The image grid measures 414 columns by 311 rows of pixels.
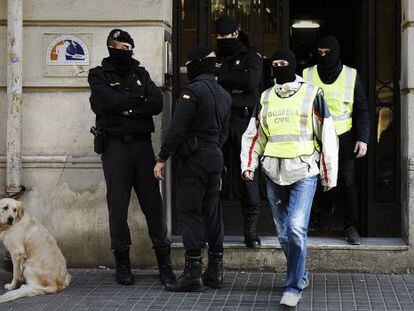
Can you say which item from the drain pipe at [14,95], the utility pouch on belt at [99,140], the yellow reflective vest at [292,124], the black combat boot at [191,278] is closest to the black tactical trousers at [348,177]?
the yellow reflective vest at [292,124]

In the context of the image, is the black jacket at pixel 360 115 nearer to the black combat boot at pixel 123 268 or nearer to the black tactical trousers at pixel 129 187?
the black tactical trousers at pixel 129 187

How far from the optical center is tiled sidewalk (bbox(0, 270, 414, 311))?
717 centimetres

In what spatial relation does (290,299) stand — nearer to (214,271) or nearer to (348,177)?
(214,271)

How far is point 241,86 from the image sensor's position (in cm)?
834

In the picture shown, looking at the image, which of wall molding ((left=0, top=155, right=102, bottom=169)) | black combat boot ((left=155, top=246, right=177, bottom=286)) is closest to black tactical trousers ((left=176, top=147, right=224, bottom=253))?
black combat boot ((left=155, top=246, right=177, bottom=286))

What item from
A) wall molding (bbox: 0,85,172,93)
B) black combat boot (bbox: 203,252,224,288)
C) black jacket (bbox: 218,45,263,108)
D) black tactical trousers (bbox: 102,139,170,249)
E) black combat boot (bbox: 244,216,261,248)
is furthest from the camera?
wall molding (bbox: 0,85,172,93)

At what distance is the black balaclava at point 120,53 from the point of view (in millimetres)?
7797

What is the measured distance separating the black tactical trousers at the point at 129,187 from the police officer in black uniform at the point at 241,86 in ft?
2.94

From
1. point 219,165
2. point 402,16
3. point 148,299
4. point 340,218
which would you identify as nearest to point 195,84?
point 219,165

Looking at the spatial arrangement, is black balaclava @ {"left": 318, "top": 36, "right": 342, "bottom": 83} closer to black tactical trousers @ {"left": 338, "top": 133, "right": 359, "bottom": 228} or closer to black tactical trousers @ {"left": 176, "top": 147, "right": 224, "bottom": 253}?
black tactical trousers @ {"left": 338, "top": 133, "right": 359, "bottom": 228}

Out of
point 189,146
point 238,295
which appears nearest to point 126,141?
point 189,146

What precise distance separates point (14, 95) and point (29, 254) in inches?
69.0

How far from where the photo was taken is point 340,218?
→ 9875 mm

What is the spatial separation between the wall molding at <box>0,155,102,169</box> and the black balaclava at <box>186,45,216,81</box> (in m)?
1.57
